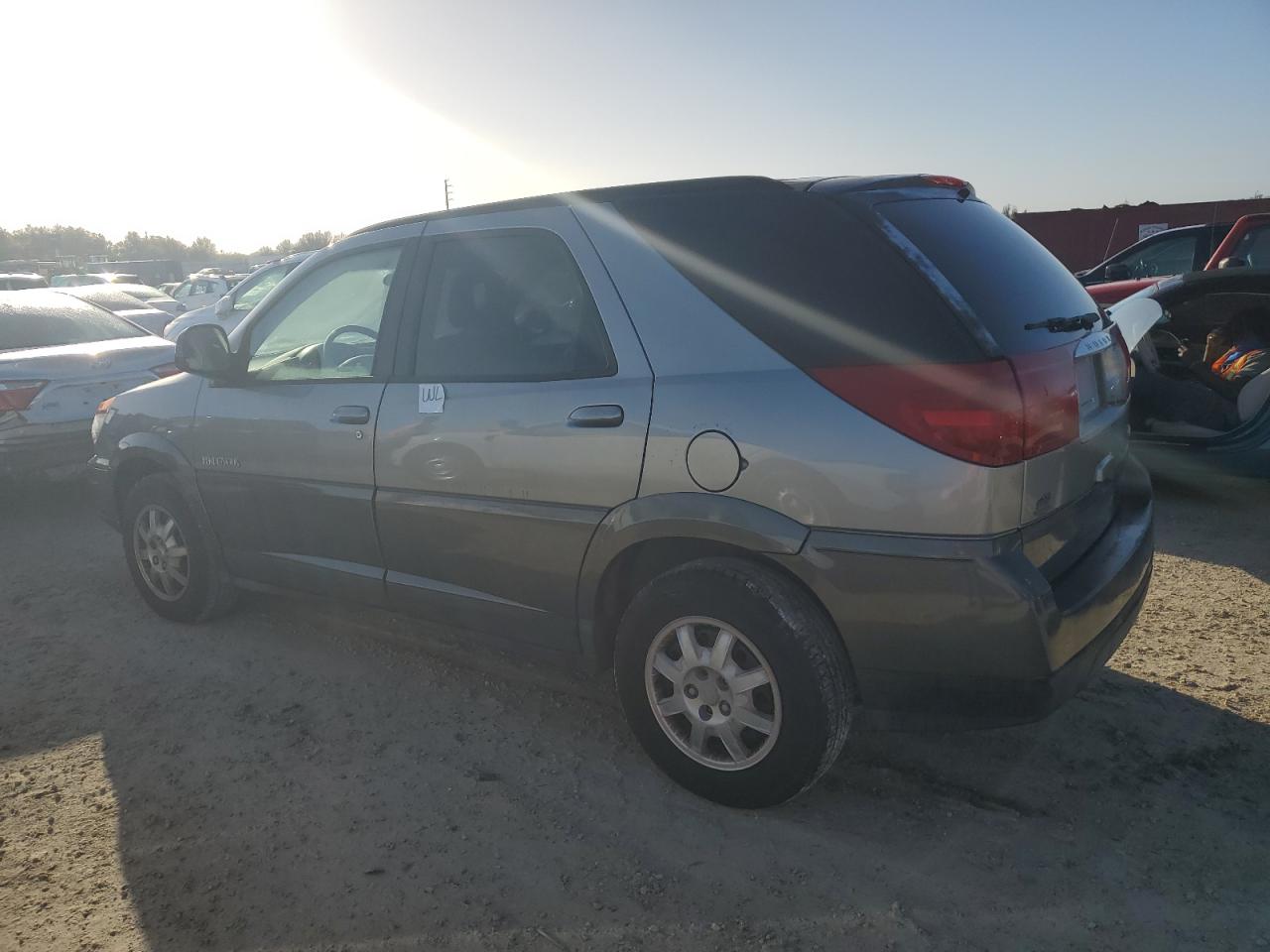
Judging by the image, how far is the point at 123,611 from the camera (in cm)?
493

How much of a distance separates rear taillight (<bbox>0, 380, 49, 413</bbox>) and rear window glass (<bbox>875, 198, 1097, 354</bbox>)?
626 cm

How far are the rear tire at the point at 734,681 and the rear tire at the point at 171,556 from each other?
2.50 metres

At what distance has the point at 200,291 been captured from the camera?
861 inches

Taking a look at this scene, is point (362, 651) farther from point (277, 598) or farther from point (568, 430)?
point (568, 430)

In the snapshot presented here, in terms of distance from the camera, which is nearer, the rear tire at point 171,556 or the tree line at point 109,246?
the rear tire at point 171,556

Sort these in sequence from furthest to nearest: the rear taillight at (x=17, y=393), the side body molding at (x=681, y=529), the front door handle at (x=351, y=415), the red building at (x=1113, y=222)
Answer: the red building at (x=1113, y=222) → the rear taillight at (x=17, y=393) → the front door handle at (x=351, y=415) → the side body molding at (x=681, y=529)

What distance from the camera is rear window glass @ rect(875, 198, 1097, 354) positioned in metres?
2.51

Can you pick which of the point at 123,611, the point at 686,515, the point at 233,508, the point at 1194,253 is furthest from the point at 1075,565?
the point at 1194,253

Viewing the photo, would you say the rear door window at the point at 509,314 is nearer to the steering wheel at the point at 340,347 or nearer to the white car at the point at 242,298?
the steering wheel at the point at 340,347

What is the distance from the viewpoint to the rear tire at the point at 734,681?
2578 mm

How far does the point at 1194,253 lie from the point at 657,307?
9.85 meters

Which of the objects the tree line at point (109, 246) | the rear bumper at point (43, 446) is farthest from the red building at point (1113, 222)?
the tree line at point (109, 246)

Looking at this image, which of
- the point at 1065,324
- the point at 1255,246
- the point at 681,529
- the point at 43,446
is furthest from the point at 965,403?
the point at 1255,246

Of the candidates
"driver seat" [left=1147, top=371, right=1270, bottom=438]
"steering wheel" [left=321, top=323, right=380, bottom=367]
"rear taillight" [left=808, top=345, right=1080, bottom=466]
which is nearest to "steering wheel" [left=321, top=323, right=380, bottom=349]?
"steering wheel" [left=321, top=323, right=380, bottom=367]
